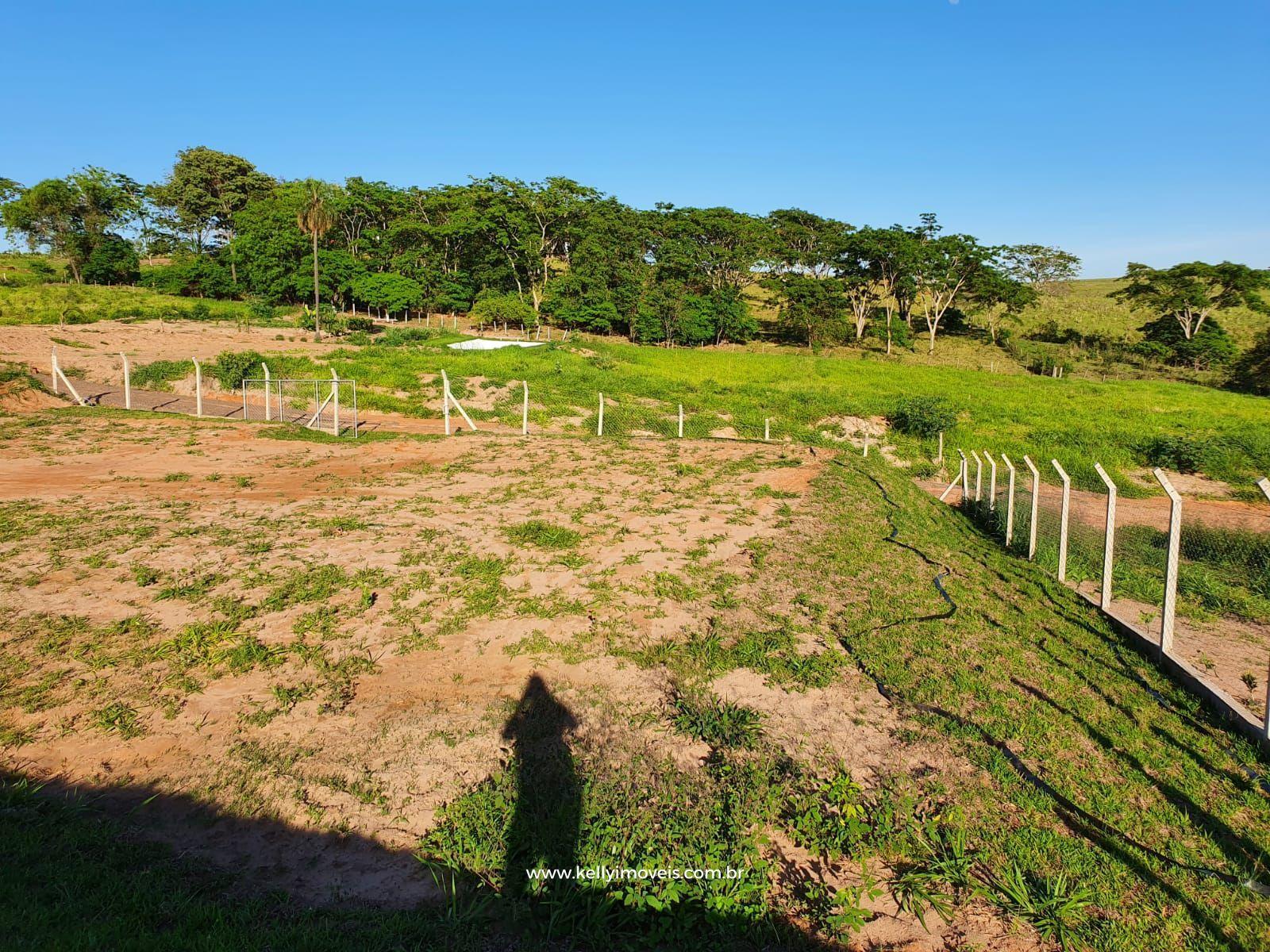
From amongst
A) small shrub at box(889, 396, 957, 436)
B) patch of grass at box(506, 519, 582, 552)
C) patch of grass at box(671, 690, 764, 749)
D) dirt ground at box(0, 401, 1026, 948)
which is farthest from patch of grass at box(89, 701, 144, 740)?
small shrub at box(889, 396, 957, 436)

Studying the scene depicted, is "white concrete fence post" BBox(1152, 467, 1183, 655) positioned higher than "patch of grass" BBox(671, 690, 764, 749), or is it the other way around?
"white concrete fence post" BBox(1152, 467, 1183, 655)

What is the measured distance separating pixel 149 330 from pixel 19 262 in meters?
37.1

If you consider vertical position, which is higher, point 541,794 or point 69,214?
point 69,214

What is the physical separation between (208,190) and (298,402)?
62649 millimetres

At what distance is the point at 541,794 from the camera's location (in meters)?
4.39

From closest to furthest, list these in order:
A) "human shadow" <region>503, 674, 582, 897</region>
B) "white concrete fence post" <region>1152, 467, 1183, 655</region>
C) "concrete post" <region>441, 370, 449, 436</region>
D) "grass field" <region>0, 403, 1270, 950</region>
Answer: "grass field" <region>0, 403, 1270, 950</region>, "human shadow" <region>503, 674, 582, 897</region>, "white concrete fence post" <region>1152, 467, 1183, 655</region>, "concrete post" <region>441, 370, 449, 436</region>

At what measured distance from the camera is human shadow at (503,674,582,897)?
3.83 m

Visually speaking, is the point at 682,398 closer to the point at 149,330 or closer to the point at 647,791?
the point at 647,791

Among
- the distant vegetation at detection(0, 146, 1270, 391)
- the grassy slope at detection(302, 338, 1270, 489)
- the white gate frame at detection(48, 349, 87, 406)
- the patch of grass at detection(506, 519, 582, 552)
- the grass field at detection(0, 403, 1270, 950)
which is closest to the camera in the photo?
the grass field at detection(0, 403, 1270, 950)

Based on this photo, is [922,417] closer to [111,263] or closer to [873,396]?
[873,396]

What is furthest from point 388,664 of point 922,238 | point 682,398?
point 922,238

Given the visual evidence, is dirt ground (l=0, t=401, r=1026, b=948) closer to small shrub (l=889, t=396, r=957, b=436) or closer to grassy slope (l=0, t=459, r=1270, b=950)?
grassy slope (l=0, t=459, r=1270, b=950)


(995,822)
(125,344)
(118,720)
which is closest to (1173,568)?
(995,822)

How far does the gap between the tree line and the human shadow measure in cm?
4831
